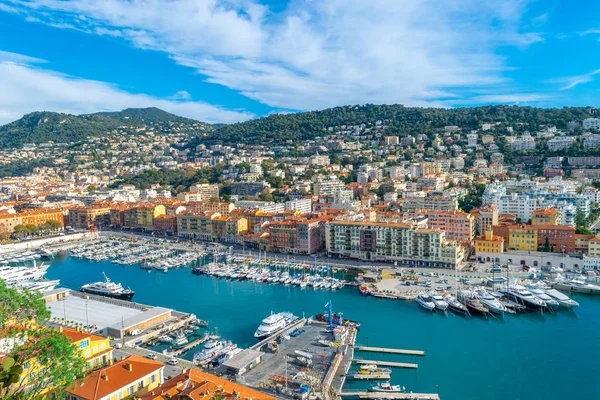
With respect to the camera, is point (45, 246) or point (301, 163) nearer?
point (45, 246)

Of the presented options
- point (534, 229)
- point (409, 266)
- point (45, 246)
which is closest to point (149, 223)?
point (45, 246)

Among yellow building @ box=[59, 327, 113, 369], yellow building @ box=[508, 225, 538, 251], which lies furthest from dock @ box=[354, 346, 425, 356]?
yellow building @ box=[508, 225, 538, 251]

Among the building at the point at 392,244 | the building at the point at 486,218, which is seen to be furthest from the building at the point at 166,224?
the building at the point at 486,218

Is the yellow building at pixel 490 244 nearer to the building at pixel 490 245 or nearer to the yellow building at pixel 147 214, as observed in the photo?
the building at pixel 490 245

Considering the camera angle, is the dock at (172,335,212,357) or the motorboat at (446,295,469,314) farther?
the motorboat at (446,295,469,314)

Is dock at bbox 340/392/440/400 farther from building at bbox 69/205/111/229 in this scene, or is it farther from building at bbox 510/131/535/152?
building at bbox 510/131/535/152

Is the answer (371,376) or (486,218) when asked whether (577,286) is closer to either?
(486,218)

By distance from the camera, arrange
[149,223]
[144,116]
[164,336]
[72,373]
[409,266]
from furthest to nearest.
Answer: [144,116] → [149,223] → [409,266] → [164,336] → [72,373]

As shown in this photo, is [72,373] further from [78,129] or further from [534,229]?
[78,129]

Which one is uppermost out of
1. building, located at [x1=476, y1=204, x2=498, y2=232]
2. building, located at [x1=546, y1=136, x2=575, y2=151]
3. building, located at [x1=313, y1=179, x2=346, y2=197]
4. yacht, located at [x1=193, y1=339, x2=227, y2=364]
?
building, located at [x1=546, y1=136, x2=575, y2=151]
